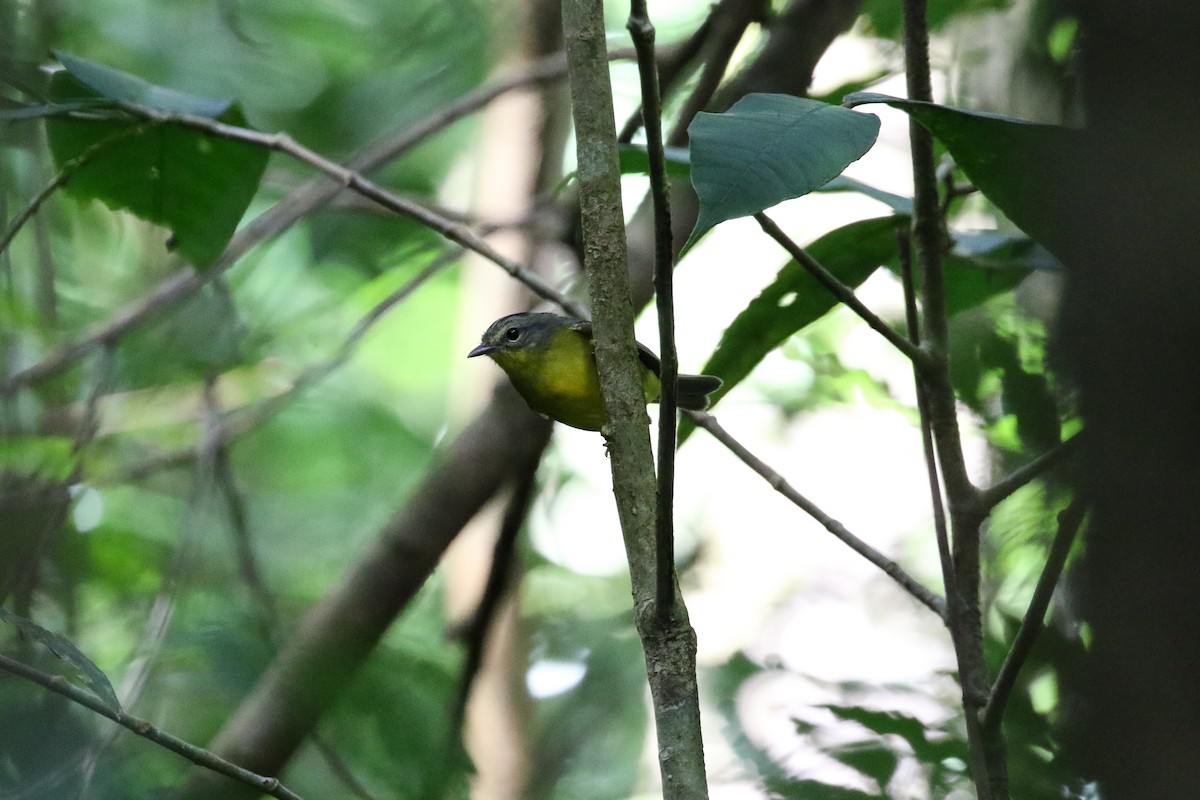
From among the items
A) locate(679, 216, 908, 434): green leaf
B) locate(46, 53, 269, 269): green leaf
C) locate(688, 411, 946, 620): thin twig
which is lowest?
locate(688, 411, 946, 620): thin twig

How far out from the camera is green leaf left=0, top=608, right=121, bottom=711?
1945 millimetres

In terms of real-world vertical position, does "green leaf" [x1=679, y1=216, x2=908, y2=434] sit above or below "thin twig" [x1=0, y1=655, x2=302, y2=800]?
above

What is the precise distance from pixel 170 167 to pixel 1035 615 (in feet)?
7.91

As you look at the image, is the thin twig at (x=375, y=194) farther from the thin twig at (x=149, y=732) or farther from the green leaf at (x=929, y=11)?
the green leaf at (x=929, y=11)

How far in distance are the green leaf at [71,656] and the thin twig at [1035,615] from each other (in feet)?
4.85

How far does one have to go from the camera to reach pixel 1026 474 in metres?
2.08

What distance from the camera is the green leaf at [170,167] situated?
9.52ft

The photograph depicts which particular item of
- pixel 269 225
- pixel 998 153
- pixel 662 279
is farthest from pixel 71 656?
pixel 269 225

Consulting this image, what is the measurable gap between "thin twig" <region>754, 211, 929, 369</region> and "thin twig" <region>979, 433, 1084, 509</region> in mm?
310

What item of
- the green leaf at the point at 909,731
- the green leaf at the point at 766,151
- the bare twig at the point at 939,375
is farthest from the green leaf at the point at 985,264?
the green leaf at the point at 909,731

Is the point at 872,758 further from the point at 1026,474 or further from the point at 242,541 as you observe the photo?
the point at 242,541

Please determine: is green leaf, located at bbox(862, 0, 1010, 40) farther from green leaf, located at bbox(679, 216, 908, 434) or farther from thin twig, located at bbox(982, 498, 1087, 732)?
thin twig, located at bbox(982, 498, 1087, 732)

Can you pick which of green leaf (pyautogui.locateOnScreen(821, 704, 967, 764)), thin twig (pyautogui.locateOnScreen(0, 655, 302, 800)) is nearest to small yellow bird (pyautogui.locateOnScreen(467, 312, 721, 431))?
green leaf (pyautogui.locateOnScreen(821, 704, 967, 764))

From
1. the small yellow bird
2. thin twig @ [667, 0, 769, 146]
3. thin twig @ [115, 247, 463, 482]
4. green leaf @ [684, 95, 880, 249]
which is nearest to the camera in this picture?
green leaf @ [684, 95, 880, 249]
